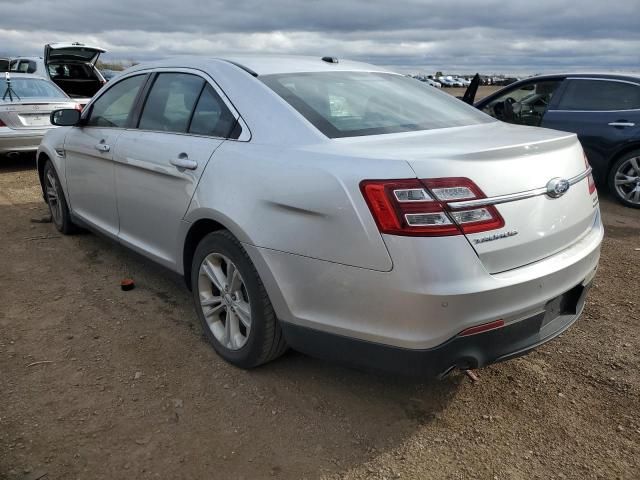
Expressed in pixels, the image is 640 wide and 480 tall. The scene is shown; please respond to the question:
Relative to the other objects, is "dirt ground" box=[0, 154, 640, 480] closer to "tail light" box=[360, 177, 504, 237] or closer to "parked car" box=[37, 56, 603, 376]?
"parked car" box=[37, 56, 603, 376]

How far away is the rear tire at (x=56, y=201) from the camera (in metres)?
5.11

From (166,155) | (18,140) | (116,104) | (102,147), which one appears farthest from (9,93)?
(166,155)

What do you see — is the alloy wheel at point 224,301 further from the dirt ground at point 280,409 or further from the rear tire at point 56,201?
the rear tire at point 56,201

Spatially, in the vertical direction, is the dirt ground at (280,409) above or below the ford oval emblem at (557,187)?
below

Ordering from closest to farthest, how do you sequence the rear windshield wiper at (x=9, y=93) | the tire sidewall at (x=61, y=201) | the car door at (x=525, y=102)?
the tire sidewall at (x=61, y=201), the car door at (x=525, y=102), the rear windshield wiper at (x=9, y=93)

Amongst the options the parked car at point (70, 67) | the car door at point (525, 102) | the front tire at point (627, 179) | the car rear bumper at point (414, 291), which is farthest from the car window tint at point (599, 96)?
the parked car at point (70, 67)

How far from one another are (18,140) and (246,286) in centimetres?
720

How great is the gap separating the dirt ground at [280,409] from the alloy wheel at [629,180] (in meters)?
3.26

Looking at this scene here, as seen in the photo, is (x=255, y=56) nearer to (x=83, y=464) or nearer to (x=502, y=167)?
(x=502, y=167)

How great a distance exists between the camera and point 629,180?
6.55 meters

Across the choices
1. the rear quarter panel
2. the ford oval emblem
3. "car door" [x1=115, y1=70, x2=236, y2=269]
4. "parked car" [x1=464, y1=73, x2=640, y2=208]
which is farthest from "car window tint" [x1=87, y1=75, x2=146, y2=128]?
"parked car" [x1=464, y1=73, x2=640, y2=208]

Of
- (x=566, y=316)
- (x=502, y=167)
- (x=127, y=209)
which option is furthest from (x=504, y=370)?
(x=127, y=209)

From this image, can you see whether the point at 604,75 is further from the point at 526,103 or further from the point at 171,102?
the point at 171,102

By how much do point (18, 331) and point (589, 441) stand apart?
127 inches
